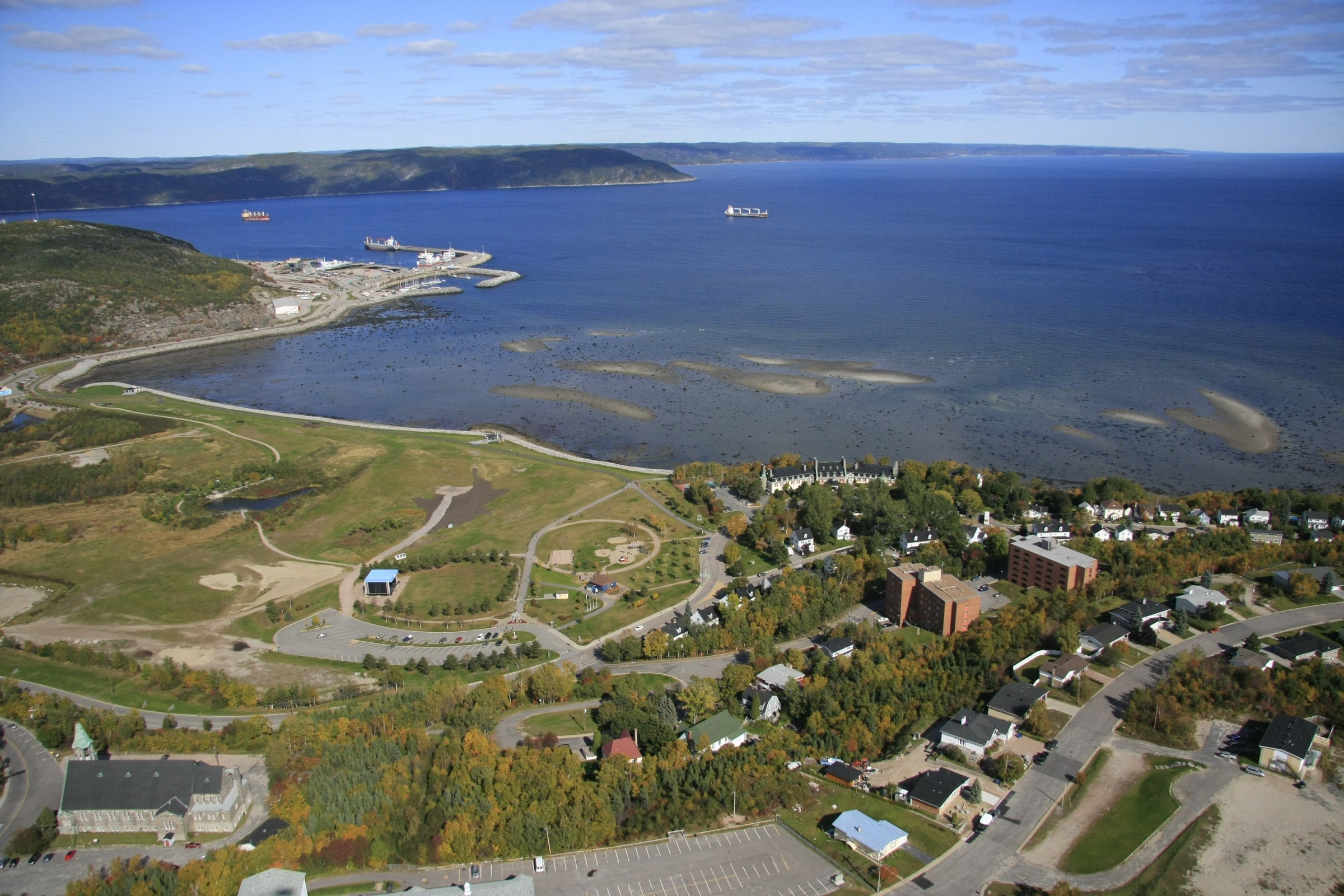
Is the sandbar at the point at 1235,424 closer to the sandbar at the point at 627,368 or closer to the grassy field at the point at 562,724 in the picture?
the sandbar at the point at 627,368

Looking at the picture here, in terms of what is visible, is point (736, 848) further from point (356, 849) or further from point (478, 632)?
point (478, 632)

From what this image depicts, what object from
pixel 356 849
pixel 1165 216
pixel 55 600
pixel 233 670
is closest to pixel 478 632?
pixel 233 670

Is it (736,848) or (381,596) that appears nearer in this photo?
(736,848)

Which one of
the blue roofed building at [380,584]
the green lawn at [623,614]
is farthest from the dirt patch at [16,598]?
the green lawn at [623,614]

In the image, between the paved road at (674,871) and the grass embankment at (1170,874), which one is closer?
the grass embankment at (1170,874)

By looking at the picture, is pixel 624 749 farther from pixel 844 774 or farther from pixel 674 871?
pixel 844 774

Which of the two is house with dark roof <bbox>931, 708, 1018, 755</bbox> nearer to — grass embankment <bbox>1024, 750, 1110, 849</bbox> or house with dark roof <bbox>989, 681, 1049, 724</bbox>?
house with dark roof <bbox>989, 681, 1049, 724</bbox>
